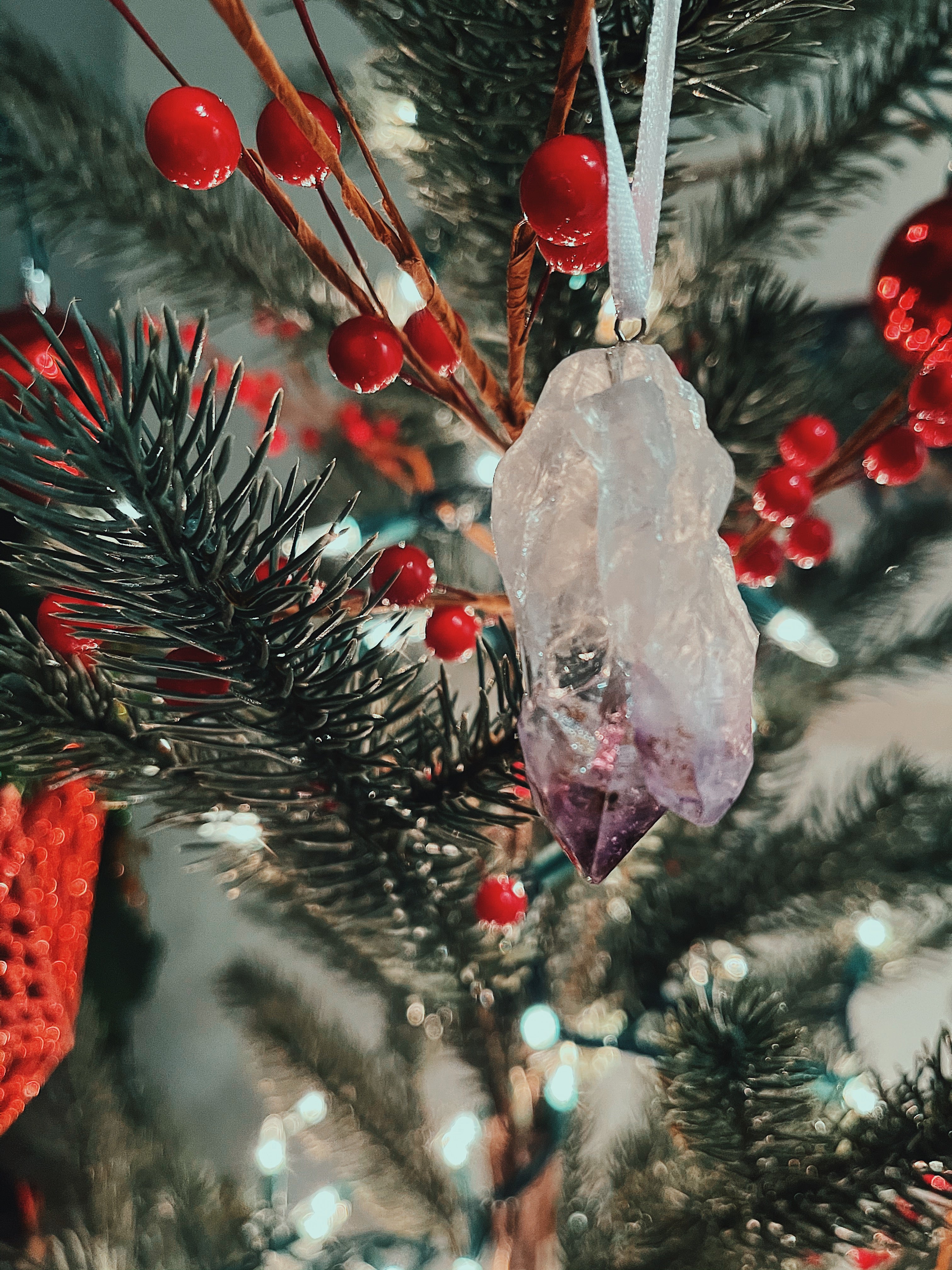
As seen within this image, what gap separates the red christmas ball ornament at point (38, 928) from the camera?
34 centimetres

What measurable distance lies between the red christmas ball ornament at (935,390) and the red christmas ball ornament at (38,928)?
346 millimetres

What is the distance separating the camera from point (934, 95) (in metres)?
0.61

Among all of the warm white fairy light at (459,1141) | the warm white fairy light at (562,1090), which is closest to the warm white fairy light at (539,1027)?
the warm white fairy light at (562,1090)

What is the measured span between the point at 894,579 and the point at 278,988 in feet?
1.76

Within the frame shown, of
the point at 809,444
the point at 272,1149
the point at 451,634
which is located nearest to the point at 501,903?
the point at 451,634

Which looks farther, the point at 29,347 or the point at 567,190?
the point at 29,347

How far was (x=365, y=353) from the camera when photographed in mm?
247

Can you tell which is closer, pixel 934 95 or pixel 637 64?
pixel 637 64

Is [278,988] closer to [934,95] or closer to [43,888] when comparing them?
[43,888]

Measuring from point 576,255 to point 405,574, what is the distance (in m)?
0.11

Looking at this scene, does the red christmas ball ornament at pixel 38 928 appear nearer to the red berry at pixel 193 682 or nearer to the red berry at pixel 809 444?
the red berry at pixel 193 682

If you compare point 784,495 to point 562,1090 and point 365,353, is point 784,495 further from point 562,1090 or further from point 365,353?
point 562,1090

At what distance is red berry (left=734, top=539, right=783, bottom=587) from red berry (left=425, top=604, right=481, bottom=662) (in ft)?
0.47

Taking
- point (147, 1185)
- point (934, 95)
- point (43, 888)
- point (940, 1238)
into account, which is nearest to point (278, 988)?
point (147, 1185)
